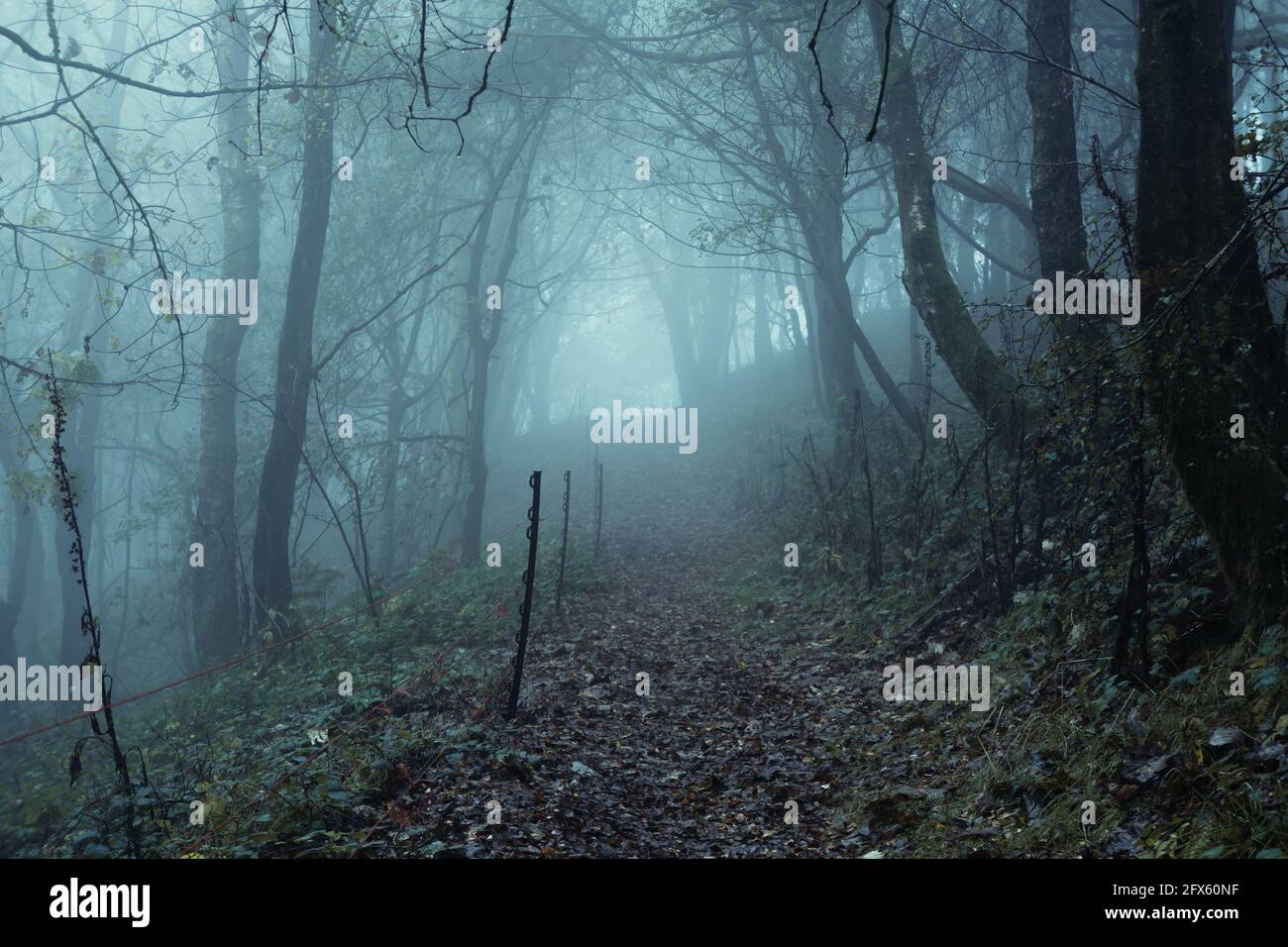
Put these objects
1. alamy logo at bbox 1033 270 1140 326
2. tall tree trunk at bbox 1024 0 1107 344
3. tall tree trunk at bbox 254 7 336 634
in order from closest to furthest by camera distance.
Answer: alamy logo at bbox 1033 270 1140 326 → tall tree trunk at bbox 1024 0 1107 344 → tall tree trunk at bbox 254 7 336 634

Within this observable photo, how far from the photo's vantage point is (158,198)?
104ft

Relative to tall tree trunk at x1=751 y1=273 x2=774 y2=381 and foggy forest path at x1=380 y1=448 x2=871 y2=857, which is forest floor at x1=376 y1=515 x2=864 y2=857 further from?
tall tree trunk at x1=751 y1=273 x2=774 y2=381

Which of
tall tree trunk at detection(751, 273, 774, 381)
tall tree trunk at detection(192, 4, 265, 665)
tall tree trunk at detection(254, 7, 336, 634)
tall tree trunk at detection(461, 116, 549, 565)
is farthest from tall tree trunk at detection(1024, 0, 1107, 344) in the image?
tall tree trunk at detection(751, 273, 774, 381)

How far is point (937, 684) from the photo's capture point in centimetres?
680

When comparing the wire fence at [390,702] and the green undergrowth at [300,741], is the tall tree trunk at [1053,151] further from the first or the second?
the green undergrowth at [300,741]

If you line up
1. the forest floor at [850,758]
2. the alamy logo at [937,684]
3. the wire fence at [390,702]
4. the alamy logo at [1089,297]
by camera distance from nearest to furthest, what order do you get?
the forest floor at [850,758] < the wire fence at [390,702] < the alamy logo at [1089,297] < the alamy logo at [937,684]

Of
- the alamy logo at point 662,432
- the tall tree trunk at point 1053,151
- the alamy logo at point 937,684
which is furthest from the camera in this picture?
the alamy logo at point 662,432

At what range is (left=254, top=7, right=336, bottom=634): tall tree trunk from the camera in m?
12.2
